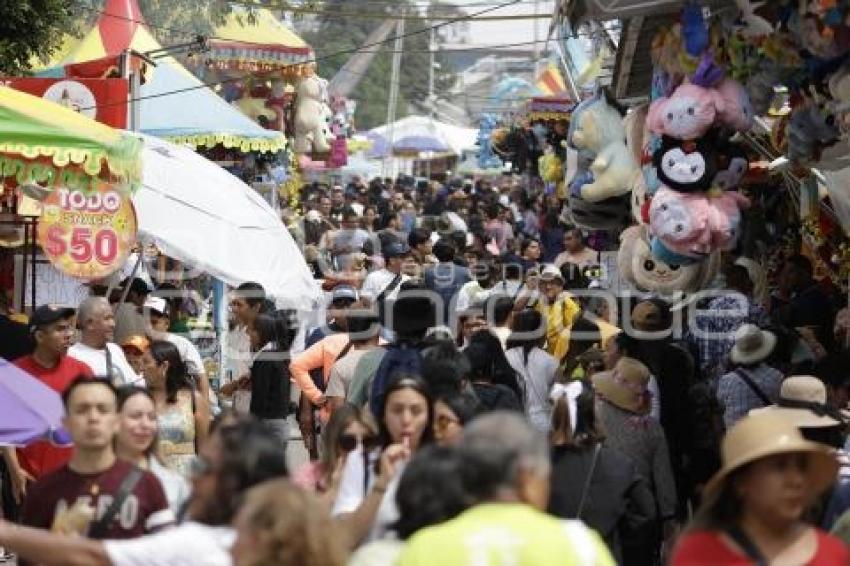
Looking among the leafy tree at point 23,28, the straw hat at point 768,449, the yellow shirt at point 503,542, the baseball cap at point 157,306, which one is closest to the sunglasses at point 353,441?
the straw hat at point 768,449

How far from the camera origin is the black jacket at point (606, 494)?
8.38 metres

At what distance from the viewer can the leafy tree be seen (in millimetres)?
19141

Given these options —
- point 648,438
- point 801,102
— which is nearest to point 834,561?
point 648,438

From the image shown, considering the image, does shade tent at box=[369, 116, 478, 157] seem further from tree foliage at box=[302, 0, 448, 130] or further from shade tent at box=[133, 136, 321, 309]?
shade tent at box=[133, 136, 321, 309]

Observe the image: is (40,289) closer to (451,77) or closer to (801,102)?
(801,102)

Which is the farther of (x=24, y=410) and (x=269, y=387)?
(x=269, y=387)

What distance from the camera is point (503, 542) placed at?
4777 millimetres

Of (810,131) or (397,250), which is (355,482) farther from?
(397,250)

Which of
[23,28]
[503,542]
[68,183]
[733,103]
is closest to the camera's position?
[503,542]

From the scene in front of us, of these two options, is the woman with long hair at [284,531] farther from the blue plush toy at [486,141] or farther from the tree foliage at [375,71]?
the tree foliage at [375,71]

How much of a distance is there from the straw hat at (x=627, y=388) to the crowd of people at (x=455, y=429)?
12 mm

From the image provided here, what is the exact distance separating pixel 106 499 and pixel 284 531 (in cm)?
203

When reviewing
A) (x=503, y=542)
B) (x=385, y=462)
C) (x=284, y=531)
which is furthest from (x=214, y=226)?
(x=503, y=542)

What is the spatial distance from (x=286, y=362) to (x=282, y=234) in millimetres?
5873
